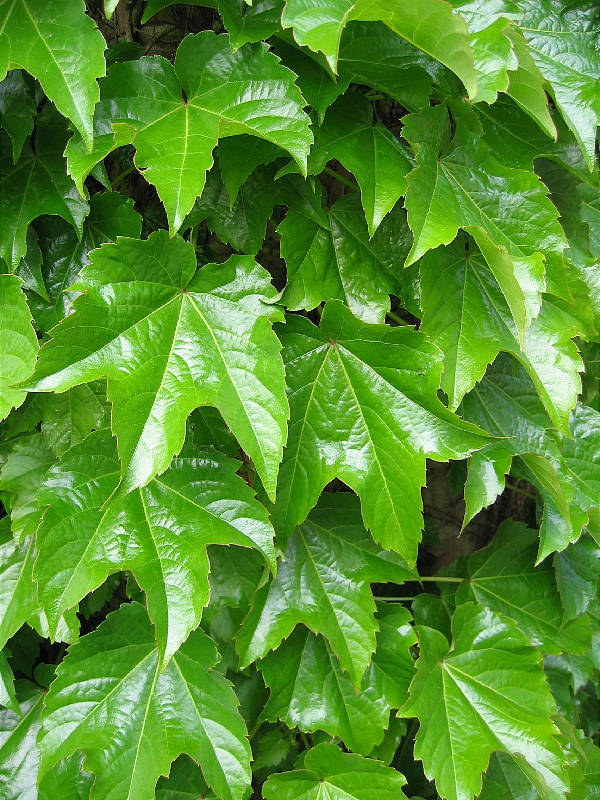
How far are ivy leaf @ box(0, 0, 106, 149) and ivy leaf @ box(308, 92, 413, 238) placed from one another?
28cm

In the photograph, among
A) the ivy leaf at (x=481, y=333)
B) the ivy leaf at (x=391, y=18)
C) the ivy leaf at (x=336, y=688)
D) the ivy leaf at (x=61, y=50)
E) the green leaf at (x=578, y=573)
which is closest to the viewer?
the ivy leaf at (x=391, y=18)

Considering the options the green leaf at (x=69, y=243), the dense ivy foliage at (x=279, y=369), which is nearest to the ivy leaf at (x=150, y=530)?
Result: the dense ivy foliage at (x=279, y=369)

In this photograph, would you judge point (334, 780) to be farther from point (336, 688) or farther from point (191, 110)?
point (191, 110)

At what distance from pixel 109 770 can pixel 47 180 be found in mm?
796

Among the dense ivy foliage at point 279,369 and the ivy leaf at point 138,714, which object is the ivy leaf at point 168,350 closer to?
the dense ivy foliage at point 279,369

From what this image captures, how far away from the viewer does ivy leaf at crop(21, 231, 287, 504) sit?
0.73 metres

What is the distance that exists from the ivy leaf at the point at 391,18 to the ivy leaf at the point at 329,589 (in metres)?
0.61

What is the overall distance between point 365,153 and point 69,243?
1.45ft

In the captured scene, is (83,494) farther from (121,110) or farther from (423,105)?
(423,105)

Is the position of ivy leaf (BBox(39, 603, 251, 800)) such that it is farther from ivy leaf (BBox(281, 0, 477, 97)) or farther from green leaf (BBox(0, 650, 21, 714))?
ivy leaf (BBox(281, 0, 477, 97))

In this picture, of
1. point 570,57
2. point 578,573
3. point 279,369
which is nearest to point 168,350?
point 279,369

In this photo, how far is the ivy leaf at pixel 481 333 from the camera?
0.87 meters

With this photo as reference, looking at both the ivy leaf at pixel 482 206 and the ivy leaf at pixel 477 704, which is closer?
the ivy leaf at pixel 482 206

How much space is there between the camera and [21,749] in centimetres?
107
